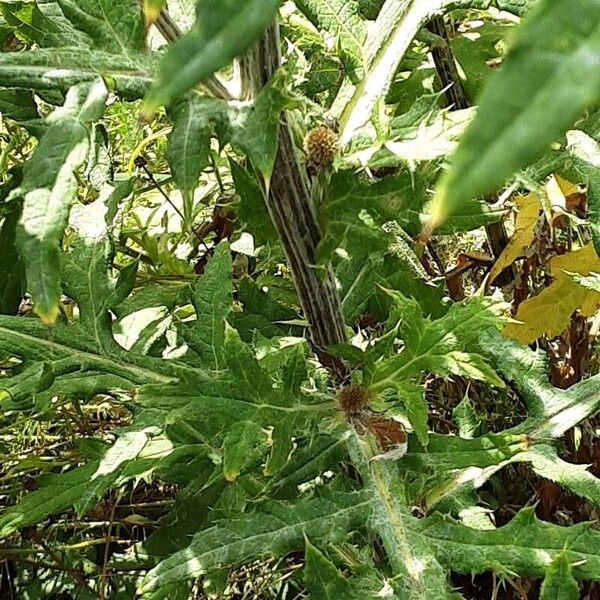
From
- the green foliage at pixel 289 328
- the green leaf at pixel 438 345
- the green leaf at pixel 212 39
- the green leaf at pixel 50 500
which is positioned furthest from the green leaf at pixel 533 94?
the green leaf at pixel 50 500

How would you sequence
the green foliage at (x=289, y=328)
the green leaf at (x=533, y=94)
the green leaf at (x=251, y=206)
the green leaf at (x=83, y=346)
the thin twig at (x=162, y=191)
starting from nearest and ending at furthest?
the green leaf at (x=533, y=94) → the green foliage at (x=289, y=328) → the green leaf at (x=251, y=206) → the green leaf at (x=83, y=346) → the thin twig at (x=162, y=191)

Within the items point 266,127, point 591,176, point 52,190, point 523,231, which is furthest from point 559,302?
point 52,190

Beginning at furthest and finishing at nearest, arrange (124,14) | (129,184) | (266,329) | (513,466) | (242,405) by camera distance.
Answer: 1. (513,466)
2. (266,329)
3. (129,184)
4. (242,405)
5. (124,14)

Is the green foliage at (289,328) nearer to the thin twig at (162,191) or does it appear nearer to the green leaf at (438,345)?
the green leaf at (438,345)

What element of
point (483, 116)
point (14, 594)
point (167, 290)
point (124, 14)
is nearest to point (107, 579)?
point (14, 594)

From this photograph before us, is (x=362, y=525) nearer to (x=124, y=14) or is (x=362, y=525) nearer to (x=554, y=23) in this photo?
(x=124, y=14)

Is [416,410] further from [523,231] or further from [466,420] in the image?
[523,231]
